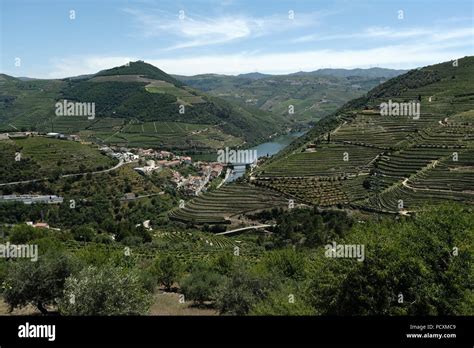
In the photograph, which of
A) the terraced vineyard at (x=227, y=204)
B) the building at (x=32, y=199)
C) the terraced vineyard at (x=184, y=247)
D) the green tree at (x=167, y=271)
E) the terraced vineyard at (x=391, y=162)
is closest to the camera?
the green tree at (x=167, y=271)

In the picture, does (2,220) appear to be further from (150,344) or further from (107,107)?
Result: (107,107)

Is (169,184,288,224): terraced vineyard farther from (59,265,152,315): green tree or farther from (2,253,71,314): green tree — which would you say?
(59,265,152,315): green tree

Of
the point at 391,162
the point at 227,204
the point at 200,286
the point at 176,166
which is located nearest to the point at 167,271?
the point at 200,286

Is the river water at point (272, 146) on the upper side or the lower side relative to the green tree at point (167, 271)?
upper

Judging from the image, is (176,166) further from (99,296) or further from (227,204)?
(99,296)

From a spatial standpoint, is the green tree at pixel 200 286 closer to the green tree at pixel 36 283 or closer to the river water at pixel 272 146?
the green tree at pixel 36 283

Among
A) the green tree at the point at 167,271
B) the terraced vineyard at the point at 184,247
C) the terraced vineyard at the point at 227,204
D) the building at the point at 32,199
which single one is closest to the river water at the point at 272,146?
the terraced vineyard at the point at 227,204

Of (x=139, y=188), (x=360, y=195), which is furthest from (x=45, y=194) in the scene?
(x=360, y=195)
